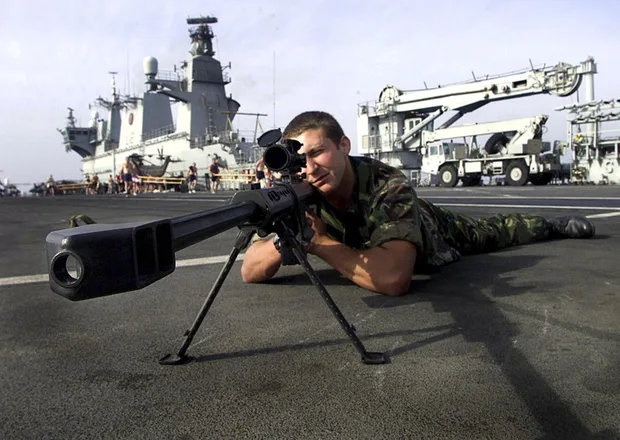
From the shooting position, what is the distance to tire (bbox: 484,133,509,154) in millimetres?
22781

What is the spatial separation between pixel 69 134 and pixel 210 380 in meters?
56.5

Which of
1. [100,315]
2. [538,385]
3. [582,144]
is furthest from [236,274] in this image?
[582,144]

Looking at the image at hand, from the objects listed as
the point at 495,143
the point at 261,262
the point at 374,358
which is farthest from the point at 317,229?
the point at 495,143

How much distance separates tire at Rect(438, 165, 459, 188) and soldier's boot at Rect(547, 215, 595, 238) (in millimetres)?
18724

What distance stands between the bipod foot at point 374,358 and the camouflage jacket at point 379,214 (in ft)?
3.00

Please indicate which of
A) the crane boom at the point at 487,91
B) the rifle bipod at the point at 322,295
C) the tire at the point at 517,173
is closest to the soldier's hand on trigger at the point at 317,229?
the rifle bipod at the point at 322,295

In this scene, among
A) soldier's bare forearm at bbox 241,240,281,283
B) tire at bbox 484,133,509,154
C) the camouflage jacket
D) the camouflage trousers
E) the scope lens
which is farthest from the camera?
tire at bbox 484,133,509,154

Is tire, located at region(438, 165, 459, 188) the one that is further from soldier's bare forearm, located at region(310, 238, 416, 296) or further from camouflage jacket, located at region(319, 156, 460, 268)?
soldier's bare forearm, located at region(310, 238, 416, 296)

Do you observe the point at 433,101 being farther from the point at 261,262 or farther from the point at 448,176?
the point at 261,262

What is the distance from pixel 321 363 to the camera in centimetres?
183

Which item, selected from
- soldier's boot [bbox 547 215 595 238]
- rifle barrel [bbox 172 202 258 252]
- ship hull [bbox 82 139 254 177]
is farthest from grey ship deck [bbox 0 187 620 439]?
ship hull [bbox 82 139 254 177]

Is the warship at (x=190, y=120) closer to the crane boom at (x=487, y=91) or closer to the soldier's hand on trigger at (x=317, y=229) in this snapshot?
the crane boom at (x=487, y=91)

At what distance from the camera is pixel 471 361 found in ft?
5.91

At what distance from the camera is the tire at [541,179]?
21.5 m
